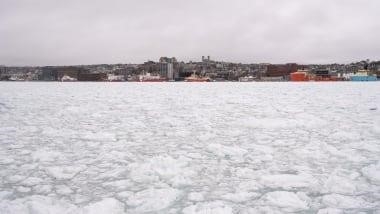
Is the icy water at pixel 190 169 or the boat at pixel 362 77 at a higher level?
the boat at pixel 362 77

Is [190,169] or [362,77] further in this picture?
[362,77]

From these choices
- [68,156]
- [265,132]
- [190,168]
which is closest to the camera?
[190,168]

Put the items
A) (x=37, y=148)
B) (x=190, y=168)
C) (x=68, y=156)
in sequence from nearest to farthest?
(x=190, y=168) < (x=68, y=156) < (x=37, y=148)

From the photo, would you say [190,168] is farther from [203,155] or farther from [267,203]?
[267,203]

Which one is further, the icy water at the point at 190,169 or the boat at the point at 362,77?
the boat at the point at 362,77

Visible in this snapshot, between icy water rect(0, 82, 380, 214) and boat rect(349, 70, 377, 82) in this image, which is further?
boat rect(349, 70, 377, 82)

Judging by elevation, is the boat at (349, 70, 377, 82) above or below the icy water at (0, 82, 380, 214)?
above

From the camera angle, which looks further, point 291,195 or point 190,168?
point 190,168

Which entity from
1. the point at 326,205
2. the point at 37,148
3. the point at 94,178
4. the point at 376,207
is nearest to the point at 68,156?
the point at 37,148

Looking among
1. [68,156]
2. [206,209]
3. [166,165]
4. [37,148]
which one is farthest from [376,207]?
[37,148]

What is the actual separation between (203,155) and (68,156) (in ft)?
7.62

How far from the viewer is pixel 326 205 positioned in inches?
163

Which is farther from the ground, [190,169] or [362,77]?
[362,77]

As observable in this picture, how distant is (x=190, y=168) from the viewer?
576 cm
